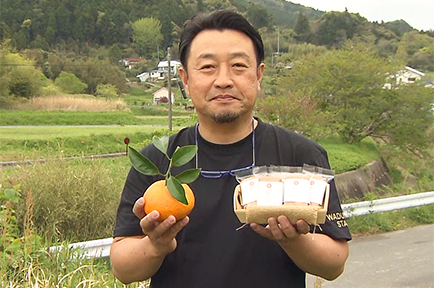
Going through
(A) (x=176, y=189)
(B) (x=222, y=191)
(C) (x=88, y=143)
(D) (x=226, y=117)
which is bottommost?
(C) (x=88, y=143)

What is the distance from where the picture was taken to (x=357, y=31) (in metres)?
94.6

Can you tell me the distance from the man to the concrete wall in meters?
10.2

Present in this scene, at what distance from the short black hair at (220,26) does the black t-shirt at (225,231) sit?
0.40 m

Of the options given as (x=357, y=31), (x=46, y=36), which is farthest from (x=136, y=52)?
(x=357, y=31)

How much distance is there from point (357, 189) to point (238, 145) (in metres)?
13.0

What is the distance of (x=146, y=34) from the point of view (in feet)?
295

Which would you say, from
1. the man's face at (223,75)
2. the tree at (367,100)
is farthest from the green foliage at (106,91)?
the man's face at (223,75)

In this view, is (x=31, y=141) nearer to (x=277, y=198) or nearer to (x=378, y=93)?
(x=378, y=93)

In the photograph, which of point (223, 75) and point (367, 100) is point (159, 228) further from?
point (367, 100)

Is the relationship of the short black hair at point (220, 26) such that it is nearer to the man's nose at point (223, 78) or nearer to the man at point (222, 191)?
the man at point (222, 191)

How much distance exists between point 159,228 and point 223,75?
670 mm

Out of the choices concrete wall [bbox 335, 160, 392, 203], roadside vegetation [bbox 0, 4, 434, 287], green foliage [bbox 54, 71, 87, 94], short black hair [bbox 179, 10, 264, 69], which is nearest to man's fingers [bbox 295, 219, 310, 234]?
short black hair [bbox 179, 10, 264, 69]

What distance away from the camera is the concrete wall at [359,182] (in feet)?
43.1

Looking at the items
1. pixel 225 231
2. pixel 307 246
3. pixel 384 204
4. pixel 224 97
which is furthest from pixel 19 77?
pixel 307 246
